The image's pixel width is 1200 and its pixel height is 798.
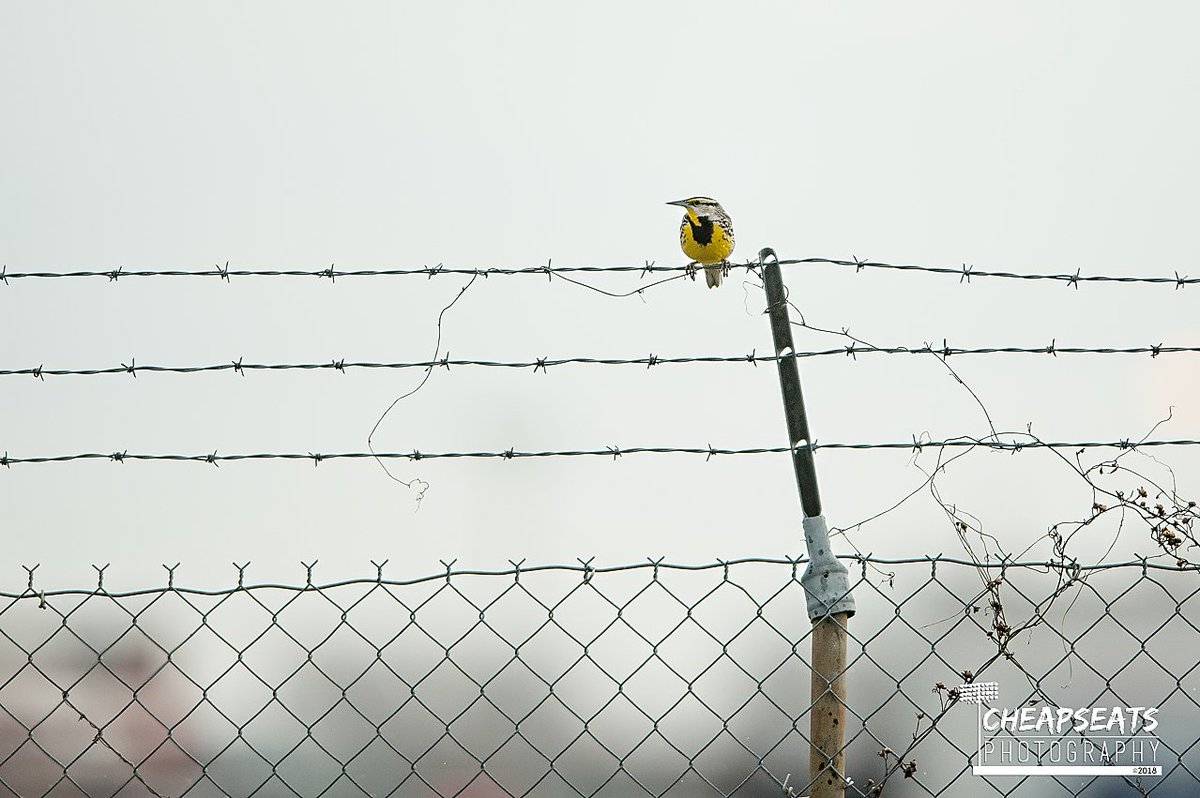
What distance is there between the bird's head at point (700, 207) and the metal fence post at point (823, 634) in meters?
3.53

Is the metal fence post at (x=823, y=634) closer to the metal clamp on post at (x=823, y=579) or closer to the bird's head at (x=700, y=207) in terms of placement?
the metal clamp on post at (x=823, y=579)

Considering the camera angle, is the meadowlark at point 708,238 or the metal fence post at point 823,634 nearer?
the metal fence post at point 823,634

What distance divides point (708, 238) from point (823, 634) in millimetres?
3532

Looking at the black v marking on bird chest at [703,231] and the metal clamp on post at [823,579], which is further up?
the black v marking on bird chest at [703,231]

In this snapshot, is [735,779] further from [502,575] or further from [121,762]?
[121,762]

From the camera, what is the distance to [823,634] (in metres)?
2.87

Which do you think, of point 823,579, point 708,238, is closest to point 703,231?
point 708,238

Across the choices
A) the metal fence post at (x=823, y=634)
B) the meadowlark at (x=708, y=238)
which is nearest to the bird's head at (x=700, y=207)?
the meadowlark at (x=708, y=238)

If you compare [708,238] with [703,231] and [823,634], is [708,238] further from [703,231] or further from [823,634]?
[823,634]

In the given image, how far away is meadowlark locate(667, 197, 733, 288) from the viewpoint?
613 cm

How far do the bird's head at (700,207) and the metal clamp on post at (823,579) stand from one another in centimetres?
359

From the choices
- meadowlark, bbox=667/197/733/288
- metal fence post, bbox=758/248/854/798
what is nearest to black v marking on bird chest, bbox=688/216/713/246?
meadowlark, bbox=667/197/733/288

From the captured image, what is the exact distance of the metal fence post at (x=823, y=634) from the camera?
285cm

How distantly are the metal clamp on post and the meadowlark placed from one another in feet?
10.9
